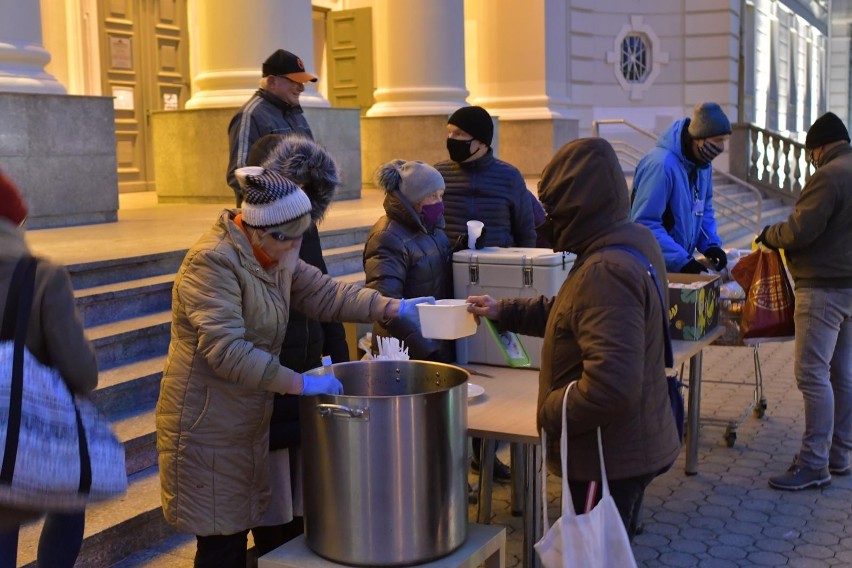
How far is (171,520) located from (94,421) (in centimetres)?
55

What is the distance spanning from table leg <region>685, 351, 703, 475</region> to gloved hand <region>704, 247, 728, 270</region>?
1.66 feet

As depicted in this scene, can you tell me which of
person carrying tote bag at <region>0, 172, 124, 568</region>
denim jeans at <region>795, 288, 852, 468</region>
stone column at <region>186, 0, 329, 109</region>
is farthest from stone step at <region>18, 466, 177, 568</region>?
stone column at <region>186, 0, 329, 109</region>

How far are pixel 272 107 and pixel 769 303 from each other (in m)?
2.63

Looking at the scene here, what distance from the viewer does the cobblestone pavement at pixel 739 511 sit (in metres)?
4.20

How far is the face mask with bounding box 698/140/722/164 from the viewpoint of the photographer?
496cm

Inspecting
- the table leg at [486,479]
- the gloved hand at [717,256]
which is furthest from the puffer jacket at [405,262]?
the gloved hand at [717,256]

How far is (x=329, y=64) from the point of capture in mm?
14336

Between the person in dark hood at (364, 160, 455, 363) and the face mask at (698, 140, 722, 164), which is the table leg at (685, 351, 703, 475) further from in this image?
the person in dark hood at (364, 160, 455, 363)

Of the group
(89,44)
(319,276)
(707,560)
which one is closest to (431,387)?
(319,276)

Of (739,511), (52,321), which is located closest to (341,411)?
(52,321)

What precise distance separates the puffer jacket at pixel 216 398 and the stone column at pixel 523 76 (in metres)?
12.0

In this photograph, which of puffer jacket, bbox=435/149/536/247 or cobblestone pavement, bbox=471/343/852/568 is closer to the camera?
cobblestone pavement, bbox=471/343/852/568

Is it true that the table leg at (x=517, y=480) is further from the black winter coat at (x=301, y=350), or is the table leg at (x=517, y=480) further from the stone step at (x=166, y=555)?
the stone step at (x=166, y=555)

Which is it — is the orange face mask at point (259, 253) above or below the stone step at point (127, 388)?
above
